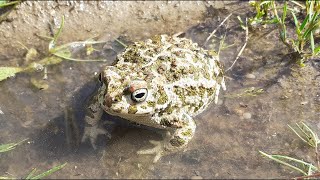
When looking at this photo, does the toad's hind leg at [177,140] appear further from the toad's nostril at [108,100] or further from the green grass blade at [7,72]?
the green grass blade at [7,72]

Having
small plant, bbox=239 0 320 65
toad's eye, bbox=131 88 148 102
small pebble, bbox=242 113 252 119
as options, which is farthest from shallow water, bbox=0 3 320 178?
toad's eye, bbox=131 88 148 102

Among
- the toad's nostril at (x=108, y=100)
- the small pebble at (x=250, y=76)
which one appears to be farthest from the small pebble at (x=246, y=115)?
the toad's nostril at (x=108, y=100)

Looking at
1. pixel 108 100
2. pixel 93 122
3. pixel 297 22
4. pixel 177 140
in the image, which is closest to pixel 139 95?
pixel 108 100

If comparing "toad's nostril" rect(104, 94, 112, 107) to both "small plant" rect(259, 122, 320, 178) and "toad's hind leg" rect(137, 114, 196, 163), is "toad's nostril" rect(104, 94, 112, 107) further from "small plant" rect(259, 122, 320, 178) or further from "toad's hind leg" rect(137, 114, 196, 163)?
"small plant" rect(259, 122, 320, 178)

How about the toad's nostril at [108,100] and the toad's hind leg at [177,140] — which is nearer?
the toad's nostril at [108,100]

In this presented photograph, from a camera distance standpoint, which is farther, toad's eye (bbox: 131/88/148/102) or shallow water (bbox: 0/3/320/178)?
shallow water (bbox: 0/3/320/178)
